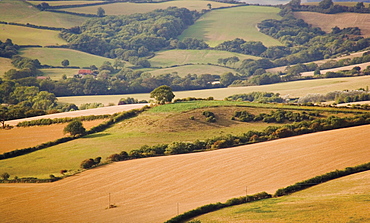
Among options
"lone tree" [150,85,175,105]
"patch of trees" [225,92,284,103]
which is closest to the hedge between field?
"lone tree" [150,85,175,105]

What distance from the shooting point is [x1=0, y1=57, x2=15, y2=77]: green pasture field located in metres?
181

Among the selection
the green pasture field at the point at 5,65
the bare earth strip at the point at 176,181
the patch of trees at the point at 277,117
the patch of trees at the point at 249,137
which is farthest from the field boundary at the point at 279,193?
the green pasture field at the point at 5,65

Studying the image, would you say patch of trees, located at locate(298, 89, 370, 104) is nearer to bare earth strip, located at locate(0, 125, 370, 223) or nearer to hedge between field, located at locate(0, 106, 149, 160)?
bare earth strip, located at locate(0, 125, 370, 223)

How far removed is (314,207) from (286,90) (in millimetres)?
107415

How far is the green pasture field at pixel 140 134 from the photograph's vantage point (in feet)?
210

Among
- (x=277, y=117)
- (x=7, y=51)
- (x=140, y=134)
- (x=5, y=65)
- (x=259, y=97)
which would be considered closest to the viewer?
(x=140, y=134)

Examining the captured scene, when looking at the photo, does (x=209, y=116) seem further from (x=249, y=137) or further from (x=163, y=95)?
(x=249, y=137)

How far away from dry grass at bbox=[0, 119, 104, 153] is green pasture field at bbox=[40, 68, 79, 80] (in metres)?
99.3

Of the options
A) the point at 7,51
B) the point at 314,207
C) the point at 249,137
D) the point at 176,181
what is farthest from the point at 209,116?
the point at 7,51

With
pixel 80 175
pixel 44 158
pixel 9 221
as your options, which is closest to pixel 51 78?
pixel 44 158

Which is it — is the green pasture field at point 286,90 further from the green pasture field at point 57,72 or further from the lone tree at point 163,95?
the lone tree at point 163,95

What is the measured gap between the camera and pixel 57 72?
189750mm

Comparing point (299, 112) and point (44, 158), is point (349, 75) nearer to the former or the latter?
point (299, 112)

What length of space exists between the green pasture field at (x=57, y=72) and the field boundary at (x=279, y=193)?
14433 cm
